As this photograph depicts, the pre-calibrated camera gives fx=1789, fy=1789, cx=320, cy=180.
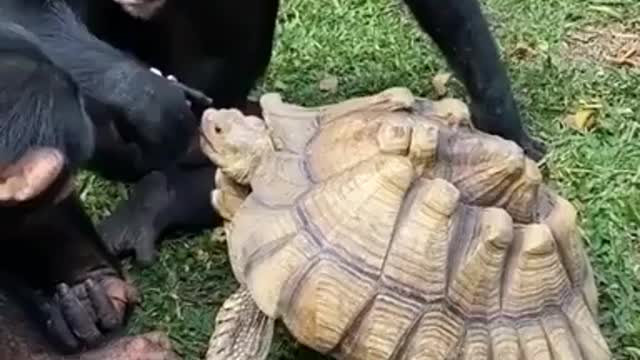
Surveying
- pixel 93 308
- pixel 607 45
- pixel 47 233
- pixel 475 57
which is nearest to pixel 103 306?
pixel 93 308

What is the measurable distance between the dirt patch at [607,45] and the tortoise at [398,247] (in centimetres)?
109

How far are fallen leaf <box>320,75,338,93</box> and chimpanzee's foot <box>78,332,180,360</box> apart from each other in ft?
3.95

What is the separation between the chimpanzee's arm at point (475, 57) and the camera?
322 centimetres

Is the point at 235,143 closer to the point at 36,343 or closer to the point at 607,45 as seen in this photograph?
the point at 36,343

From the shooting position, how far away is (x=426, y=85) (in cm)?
370

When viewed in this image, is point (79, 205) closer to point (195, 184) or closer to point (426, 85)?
point (195, 184)

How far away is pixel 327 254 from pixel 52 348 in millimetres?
454

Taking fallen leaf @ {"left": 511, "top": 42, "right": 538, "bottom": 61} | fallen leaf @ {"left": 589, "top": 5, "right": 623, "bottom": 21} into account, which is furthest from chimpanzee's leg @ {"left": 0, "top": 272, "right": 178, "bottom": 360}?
fallen leaf @ {"left": 589, "top": 5, "right": 623, "bottom": 21}

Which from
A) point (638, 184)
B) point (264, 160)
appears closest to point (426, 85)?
point (638, 184)

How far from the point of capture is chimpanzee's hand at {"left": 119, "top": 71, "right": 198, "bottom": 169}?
2641 millimetres

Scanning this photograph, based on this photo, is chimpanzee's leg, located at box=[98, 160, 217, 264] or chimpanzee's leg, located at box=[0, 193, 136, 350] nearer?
chimpanzee's leg, located at box=[0, 193, 136, 350]

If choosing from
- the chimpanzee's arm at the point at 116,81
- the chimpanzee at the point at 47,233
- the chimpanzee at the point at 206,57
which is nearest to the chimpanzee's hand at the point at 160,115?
the chimpanzee's arm at the point at 116,81

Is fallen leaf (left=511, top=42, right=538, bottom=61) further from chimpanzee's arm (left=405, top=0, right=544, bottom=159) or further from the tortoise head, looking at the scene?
the tortoise head

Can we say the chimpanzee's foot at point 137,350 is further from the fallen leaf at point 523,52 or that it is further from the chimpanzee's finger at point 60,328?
the fallen leaf at point 523,52
